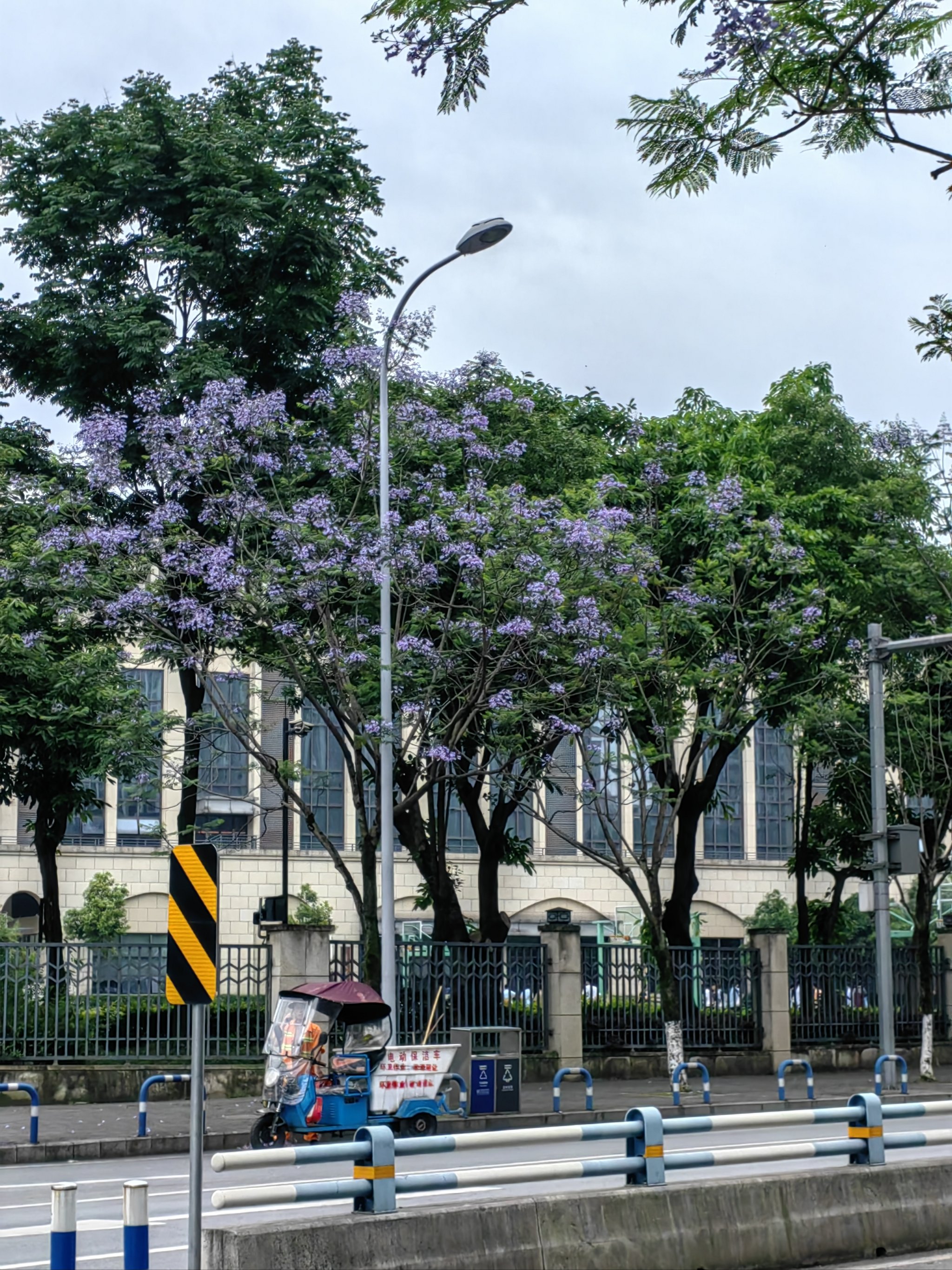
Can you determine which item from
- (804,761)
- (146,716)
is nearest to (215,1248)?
(146,716)

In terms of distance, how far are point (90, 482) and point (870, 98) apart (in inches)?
739

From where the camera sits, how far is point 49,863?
3195 centimetres

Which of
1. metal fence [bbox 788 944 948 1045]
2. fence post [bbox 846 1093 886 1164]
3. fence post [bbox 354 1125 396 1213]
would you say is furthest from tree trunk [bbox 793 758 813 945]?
fence post [bbox 354 1125 396 1213]

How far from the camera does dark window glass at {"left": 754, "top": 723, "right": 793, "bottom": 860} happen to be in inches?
2427

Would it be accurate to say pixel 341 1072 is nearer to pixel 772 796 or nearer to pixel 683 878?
pixel 683 878

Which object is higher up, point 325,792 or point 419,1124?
point 325,792

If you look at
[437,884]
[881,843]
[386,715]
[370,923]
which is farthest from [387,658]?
[437,884]

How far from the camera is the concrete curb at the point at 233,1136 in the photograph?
59.8 feet

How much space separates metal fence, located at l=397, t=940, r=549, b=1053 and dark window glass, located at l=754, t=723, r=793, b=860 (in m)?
32.7

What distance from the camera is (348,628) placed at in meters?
22.6

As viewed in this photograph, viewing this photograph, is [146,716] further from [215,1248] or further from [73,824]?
[73,824]

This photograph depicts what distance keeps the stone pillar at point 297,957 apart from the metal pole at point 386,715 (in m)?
3.22

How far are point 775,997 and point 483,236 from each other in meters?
16.0

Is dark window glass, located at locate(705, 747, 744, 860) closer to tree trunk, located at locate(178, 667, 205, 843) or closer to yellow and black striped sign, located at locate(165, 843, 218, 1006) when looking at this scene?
tree trunk, located at locate(178, 667, 205, 843)
